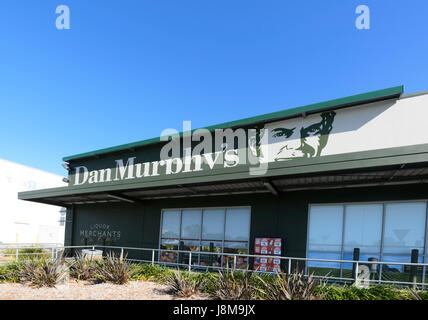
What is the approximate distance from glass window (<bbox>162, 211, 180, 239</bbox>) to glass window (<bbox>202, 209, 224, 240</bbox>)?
157 cm

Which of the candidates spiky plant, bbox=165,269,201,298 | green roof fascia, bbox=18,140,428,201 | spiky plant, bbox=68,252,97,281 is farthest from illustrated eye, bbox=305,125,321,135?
spiky plant, bbox=68,252,97,281

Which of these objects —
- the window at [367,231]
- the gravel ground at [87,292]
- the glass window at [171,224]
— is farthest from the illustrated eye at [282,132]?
the gravel ground at [87,292]

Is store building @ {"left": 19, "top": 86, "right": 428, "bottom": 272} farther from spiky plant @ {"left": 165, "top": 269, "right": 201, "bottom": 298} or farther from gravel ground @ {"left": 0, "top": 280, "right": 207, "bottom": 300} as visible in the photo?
gravel ground @ {"left": 0, "top": 280, "right": 207, "bottom": 300}

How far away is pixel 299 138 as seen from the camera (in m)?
11.4

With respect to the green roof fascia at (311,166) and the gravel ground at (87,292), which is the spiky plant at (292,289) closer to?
the gravel ground at (87,292)

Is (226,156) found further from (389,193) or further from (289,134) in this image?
(389,193)

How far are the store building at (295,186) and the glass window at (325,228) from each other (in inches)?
1.4

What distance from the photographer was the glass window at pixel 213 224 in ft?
40.5

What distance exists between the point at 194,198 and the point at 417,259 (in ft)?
28.3

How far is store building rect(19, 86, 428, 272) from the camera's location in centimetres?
876

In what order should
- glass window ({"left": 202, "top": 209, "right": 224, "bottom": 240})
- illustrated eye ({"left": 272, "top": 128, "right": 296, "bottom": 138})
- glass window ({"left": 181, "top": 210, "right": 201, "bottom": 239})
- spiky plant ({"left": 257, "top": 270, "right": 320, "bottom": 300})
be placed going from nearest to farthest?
1. spiky plant ({"left": 257, "top": 270, "right": 320, "bottom": 300})
2. illustrated eye ({"left": 272, "top": 128, "right": 296, "bottom": 138})
3. glass window ({"left": 202, "top": 209, "right": 224, "bottom": 240})
4. glass window ({"left": 181, "top": 210, "right": 201, "bottom": 239})

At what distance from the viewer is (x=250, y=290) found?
7066mm

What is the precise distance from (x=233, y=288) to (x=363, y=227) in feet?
17.3
